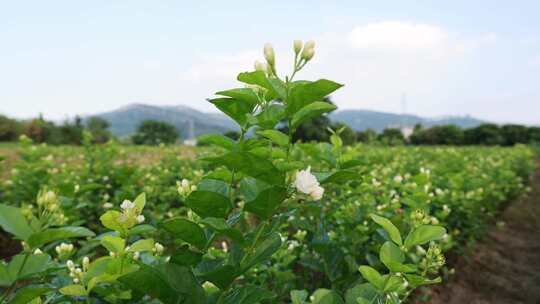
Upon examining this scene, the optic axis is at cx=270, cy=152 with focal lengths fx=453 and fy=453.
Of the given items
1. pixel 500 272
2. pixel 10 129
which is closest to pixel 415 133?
pixel 10 129

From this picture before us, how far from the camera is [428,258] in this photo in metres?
1.21

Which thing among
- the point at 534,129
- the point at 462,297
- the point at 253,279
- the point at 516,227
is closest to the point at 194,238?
the point at 253,279

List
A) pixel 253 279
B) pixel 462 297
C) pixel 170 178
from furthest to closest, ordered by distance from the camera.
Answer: pixel 170 178, pixel 462 297, pixel 253 279

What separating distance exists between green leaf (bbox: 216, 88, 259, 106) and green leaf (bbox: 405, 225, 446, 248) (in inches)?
19.0

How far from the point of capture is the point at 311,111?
38.6 inches

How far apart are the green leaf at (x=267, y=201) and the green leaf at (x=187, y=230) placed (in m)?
0.11

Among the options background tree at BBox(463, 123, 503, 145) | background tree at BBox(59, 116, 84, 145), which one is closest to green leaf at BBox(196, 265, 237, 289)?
background tree at BBox(59, 116, 84, 145)

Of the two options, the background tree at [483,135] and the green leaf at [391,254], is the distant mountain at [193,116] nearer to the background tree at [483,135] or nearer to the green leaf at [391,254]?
the background tree at [483,135]

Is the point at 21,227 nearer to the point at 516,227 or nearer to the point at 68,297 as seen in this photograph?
the point at 68,297

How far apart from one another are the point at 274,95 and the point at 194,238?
36cm

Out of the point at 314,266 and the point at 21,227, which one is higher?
the point at 21,227

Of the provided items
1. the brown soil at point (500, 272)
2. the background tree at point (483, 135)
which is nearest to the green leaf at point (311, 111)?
the brown soil at point (500, 272)

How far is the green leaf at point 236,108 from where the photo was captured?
984 mm

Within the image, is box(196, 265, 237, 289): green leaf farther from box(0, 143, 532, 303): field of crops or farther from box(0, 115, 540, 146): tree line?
box(0, 115, 540, 146): tree line
